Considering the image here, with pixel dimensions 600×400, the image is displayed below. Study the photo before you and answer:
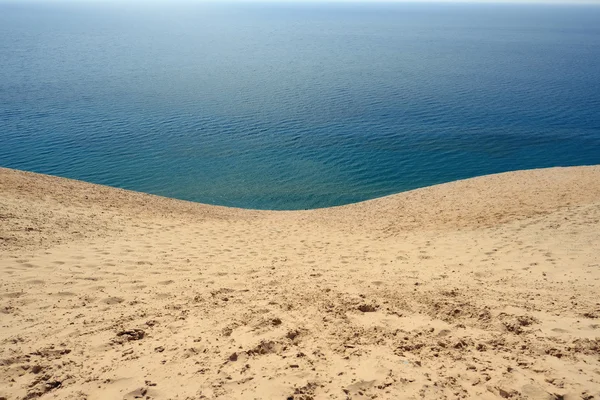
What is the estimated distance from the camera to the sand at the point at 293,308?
217 inches

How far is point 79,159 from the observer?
31.1 m

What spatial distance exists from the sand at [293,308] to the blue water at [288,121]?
510 inches

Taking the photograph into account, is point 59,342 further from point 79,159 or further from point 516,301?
point 79,159

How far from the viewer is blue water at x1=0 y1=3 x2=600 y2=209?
2931 cm

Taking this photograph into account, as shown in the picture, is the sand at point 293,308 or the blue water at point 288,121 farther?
the blue water at point 288,121

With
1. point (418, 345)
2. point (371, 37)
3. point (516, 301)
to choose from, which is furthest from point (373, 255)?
point (371, 37)

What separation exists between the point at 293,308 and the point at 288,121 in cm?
3424

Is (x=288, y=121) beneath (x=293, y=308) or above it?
beneath

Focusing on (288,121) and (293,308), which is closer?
(293,308)

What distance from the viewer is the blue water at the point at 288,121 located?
29312 millimetres

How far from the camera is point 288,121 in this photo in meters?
40.7

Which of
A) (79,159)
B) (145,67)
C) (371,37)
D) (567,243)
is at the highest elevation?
(371,37)

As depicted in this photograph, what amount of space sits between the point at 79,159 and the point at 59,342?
91.8 feet

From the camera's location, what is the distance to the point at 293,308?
25.2ft
